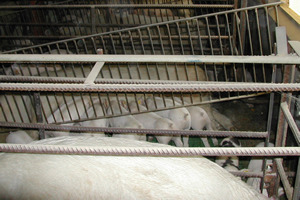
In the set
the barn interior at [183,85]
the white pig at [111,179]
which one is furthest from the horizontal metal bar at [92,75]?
the white pig at [111,179]

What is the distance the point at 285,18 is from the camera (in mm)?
3004

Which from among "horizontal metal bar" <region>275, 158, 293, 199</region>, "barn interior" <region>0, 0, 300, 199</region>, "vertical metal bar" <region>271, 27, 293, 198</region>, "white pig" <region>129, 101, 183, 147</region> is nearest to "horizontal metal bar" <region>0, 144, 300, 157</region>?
"barn interior" <region>0, 0, 300, 199</region>

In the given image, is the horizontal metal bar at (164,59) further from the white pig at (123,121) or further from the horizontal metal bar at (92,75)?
the white pig at (123,121)

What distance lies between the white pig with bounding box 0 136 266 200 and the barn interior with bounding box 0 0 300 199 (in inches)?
14.9

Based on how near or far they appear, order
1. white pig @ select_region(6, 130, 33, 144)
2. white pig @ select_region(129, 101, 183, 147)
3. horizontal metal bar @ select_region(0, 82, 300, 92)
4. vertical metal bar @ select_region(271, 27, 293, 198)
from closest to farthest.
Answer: horizontal metal bar @ select_region(0, 82, 300, 92) < vertical metal bar @ select_region(271, 27, 293, 198) < white pig @ select_region(6, 130, 33, 144) < white pig @ select_region(129, 101, 183, 147)

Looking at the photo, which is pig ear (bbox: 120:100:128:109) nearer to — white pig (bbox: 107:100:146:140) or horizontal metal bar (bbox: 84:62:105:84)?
white pig (bbox: 107:100:146:140)

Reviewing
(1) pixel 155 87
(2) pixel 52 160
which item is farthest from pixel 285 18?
(2) pixel 52 160

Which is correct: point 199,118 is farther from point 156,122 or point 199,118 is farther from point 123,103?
point 123,103

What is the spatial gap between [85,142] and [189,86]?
792 millimetres

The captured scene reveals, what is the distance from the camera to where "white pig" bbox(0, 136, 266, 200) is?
1.35m

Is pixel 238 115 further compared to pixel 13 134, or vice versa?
pixel 238 115

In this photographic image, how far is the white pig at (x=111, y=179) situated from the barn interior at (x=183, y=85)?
0.38 meters

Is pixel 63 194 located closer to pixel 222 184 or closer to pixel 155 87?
pixel 155 87

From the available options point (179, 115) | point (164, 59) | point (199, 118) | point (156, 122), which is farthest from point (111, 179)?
point (199, 118)
